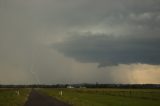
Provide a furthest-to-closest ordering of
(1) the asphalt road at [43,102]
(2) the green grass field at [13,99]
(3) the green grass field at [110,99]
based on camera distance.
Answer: (3) the green grass field at [110,99], (2) the green grass field at [13,99], (1) the asphalt road at [43,102]

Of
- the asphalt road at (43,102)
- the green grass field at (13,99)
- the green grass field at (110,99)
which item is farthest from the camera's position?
the green grass field at (110,99)

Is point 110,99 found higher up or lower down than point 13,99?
higher up

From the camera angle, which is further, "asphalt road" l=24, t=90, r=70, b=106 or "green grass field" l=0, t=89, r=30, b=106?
"green grass field" l=0, t=89, r=30, b=106

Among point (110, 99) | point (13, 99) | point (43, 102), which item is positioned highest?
point (110, 99)

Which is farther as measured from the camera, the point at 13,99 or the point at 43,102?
the point at 13,99

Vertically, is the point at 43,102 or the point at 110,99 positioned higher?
the point at 110,99

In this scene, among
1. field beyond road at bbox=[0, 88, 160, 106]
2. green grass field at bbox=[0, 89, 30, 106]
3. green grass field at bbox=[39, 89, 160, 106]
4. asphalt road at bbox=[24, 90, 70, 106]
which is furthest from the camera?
green grass field at bbox=[39, 89, 160, 106]

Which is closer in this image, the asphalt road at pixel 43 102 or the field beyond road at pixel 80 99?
the asphalt road at pixel 43 102

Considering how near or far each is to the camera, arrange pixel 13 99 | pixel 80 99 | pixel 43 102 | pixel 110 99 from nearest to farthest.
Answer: pixel 43 102
pixel 13 99
pixel 80 99
pixel 110 99

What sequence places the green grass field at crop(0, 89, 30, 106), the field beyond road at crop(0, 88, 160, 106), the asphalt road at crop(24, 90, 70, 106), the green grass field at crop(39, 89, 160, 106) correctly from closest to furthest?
the asphalt road at crop(24, 90, 70, 106) → the green grass field at crop(0, 89, 30, 106) → the field beyond road at crop(0, 88, 160, 106) → the green grass field at crop(39, 89, 160, 106)

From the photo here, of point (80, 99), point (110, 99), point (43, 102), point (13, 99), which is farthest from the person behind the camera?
point (110, 99)

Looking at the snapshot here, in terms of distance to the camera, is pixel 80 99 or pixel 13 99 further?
pixel 80 99

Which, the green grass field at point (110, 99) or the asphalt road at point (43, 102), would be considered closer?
the asphalt road at point (43, 102)

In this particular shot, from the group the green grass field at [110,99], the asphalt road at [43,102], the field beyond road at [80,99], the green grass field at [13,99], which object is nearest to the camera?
the asphalt road at [43,102]
